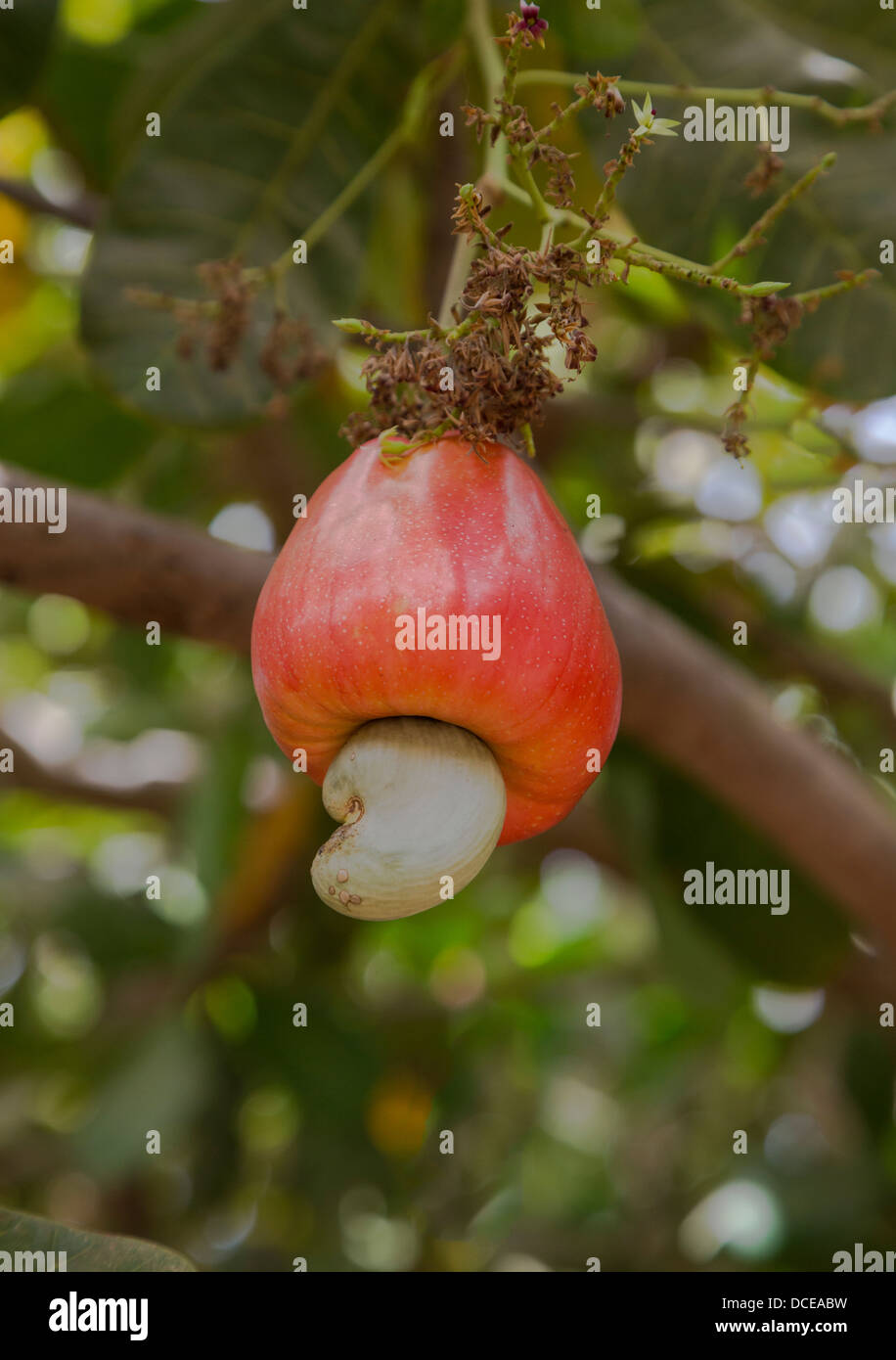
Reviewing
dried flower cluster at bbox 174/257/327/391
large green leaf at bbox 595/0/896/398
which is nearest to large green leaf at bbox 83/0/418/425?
dried flower cluster at bbox 174/257/327/391

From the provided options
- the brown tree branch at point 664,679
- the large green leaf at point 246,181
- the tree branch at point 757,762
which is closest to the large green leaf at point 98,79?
the large green leaf at point 246,181

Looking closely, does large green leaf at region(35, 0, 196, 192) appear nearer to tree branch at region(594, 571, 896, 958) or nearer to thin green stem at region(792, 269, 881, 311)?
tree branch at region(594, 571, 896, 958)

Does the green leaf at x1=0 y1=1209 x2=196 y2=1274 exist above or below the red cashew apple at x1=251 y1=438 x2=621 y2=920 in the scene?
below

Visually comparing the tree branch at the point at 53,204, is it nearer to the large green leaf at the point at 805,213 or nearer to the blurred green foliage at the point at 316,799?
the blurred green foliage at the point at 316,799

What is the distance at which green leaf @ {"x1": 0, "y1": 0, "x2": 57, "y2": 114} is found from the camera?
124 centimetres

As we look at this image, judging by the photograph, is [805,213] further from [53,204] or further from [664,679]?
[53,204]

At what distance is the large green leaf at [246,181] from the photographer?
110cm

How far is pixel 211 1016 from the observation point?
205 centimetres

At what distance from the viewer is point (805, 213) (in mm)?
979

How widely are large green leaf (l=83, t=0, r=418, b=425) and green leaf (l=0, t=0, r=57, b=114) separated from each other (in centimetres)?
19

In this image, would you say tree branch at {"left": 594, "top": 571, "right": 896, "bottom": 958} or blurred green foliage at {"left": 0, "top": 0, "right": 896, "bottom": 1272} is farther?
tree branch at {"left": 594, "top": 571, "right": 896, "bottom": 958}

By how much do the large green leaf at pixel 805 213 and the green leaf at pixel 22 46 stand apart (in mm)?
624

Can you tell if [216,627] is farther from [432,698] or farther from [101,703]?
[101,703]
